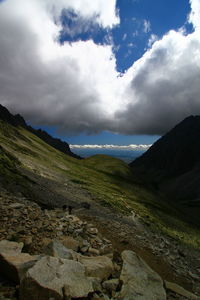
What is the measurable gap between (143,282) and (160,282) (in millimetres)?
1241

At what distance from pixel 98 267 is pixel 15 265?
153 inches

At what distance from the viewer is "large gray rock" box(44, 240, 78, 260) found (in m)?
11.7

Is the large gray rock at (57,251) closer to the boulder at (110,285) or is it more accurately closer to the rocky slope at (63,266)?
the rocky slope at (63,266)

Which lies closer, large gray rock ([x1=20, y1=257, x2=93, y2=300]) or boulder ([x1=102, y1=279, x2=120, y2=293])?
large gray rock ([x1=20, y1=257, x2=93, y2=300])

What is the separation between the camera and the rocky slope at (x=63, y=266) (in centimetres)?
920

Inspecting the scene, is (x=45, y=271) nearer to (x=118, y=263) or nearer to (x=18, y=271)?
(x=18, y=271)

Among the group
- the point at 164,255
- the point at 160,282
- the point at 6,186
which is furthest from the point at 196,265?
the point at 6,186

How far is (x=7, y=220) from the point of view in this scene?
48.5ft

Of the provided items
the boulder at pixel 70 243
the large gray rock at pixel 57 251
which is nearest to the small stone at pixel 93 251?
the boulder at pixel 70 243

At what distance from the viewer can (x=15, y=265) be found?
979cm

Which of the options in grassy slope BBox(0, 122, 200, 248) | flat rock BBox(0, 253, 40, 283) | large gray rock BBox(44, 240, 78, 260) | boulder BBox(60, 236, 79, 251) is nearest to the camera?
flat rock BBox(0, 253, 40, 283)

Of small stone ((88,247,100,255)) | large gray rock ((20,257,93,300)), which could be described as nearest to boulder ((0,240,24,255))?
large gray rock ((20,257,93,300))

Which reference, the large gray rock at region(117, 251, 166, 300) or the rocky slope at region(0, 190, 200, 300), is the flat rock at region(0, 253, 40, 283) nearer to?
the rocky slope at region(0, 190, 200, 300)

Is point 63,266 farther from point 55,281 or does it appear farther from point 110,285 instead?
point 110,285
